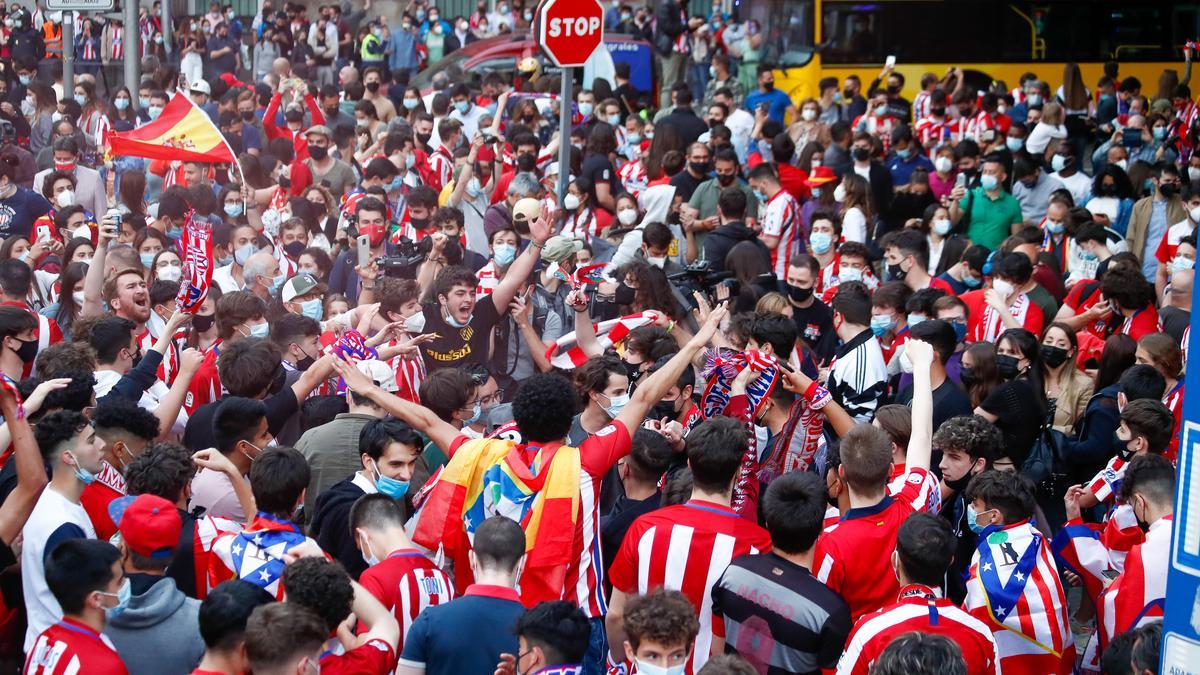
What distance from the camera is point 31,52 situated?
71.7 feet

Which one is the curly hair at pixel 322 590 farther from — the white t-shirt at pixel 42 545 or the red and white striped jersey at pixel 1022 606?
the red and white striped jersey at pixel 1022 606

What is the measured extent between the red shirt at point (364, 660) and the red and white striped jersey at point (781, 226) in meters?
7.33

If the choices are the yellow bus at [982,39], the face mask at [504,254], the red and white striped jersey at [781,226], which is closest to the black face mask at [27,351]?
the face mask at [504,254]

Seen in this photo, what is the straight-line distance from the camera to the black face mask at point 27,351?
735 cm

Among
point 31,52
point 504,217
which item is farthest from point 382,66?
point 504,217

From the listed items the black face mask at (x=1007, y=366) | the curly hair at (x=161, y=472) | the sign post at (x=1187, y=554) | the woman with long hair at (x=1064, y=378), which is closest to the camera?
the sign post at (x=1187, y=554)

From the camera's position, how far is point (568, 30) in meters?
A: 9.15

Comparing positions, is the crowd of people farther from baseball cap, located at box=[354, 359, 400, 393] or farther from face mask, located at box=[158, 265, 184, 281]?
face mask, located at box=[158, 265, 184, 281]

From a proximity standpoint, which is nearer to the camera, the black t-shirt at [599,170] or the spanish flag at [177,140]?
the spanish flag at [177,140]

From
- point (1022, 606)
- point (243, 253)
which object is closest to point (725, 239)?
point (243, 253)

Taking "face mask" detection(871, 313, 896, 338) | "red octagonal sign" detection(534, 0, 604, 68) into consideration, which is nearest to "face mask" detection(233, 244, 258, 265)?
"red octagonal sign" detection(534, 0, 604, 68)

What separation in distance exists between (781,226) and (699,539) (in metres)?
6.73

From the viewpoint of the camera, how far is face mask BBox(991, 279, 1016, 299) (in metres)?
9.11

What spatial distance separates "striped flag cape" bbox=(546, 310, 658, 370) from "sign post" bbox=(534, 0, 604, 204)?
5.49 ft
